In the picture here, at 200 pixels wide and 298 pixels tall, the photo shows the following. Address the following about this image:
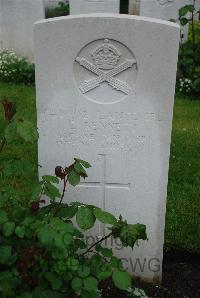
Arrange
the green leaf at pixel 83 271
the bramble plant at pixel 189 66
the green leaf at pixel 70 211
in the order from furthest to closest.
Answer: the bramble plant at pixel 189 66
the green leaf at pixel 70 211
the green leaf at pixel 83 271

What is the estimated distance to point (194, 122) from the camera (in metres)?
6.34

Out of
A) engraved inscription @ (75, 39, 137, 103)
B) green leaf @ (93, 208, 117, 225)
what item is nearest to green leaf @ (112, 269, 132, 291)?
green leaf @ (93, 208, 117, 225)

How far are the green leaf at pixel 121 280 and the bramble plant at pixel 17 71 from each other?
564 cm

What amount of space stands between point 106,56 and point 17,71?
17.0 ft

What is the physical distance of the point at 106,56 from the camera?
2.87 metres

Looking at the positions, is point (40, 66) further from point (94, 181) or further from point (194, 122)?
point (194, 122)

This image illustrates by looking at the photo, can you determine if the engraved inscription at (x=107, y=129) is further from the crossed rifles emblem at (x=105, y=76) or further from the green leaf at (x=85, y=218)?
the green leaf at (x=85, y=218)

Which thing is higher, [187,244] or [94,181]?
[94,181]

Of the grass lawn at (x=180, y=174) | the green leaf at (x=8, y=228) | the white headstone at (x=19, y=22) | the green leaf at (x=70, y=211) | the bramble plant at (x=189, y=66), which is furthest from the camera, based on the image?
the white headstone at (x=19, y=22)

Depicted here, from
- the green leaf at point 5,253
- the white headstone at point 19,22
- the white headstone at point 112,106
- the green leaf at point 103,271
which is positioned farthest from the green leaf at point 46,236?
the white headstone at point 19,22

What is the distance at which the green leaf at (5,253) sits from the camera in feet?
7.81

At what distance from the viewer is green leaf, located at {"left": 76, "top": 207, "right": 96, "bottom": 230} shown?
2361 mm

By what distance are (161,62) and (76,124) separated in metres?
0.60

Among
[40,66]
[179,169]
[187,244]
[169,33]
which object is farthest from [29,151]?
[169,33]
